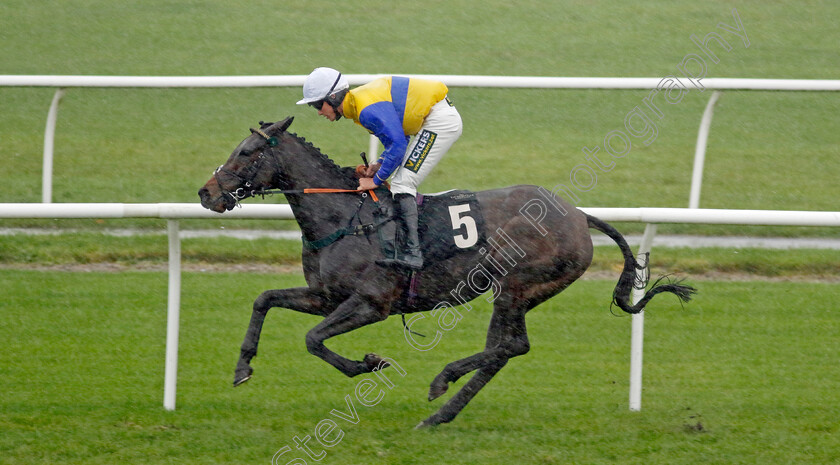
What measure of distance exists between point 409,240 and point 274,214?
60 centimetres

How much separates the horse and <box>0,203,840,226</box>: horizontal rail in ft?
0.34

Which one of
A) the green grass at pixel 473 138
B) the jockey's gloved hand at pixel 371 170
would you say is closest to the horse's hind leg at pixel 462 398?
the jockey's gloved hand at pixel 371 170

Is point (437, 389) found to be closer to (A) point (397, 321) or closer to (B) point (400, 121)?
(B) point (400, 121)

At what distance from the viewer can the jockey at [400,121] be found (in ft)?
14.3

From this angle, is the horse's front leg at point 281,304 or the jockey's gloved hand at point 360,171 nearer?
the horse's front leg at point 281,304

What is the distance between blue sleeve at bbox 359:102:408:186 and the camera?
14.2ft

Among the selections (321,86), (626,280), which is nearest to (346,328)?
(321,86)

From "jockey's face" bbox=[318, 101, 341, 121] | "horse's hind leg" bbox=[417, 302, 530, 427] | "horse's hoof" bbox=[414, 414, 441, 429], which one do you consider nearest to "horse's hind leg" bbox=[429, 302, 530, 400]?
"horse's hind leg" bbox=[417, 302, 530, 427]

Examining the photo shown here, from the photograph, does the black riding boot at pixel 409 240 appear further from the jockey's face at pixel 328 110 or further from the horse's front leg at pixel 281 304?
the jockey's face at pixel 328 110

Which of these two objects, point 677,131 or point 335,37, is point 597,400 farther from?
point 335,37

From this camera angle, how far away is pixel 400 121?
446cm

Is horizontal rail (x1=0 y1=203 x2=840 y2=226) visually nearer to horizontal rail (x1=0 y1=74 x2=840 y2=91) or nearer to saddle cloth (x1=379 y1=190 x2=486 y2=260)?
saddle cloth (x1=379 y1=190 x2=486 y2=260)

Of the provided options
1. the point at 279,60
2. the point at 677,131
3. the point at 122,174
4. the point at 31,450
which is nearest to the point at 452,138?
the point at 31,450

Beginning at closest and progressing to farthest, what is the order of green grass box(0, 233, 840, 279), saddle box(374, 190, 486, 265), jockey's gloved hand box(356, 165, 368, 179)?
1. saddle box(374, 190, 486, 265)
2. jockey's gloved hand box(356, 165, 368, 179)
3. green grass box(0, 233, 840, 279)
